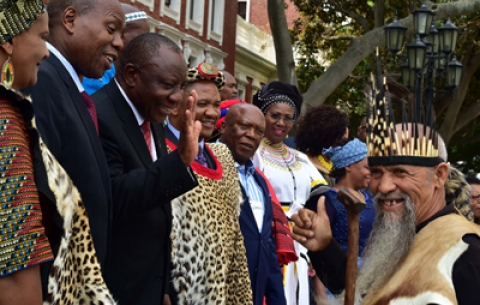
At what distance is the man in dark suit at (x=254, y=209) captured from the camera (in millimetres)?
4922

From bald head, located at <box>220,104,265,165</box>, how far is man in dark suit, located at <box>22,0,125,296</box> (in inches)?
90.2

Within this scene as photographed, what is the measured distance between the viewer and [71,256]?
2.50 metres

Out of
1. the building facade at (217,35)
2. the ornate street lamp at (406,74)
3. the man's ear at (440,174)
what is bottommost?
the man's ear at (440,174)

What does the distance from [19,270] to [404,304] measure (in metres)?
1.81

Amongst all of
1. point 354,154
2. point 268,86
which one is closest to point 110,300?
point 354,154

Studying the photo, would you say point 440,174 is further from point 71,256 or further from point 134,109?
point 71,256

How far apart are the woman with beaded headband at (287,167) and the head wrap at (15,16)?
13.8 ft

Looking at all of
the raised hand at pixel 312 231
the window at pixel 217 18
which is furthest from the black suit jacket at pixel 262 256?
the window at pixel 217 18

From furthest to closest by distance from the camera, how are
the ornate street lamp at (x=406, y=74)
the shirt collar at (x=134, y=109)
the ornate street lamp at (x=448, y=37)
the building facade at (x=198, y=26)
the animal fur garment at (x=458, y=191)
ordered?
the building facade at (x=198, y=26), the ornate street lamp at (x=448, y=37), the ornate street lamp at (x=406, y=74), the animal fur garment at (x=458, y=191), the shirt collar at (x=134, y=109)

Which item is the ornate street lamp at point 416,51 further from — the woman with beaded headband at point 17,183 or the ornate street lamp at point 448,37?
the woman with beaded headband at point 17,183

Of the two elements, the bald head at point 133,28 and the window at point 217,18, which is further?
the window at point 217,18

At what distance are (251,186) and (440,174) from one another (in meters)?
1.97

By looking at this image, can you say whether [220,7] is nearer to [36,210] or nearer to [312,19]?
[312,19]

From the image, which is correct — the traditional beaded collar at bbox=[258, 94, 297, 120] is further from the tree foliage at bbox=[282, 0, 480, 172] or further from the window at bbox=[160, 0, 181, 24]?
the window at bbox=[160, 0, 181, 24]
